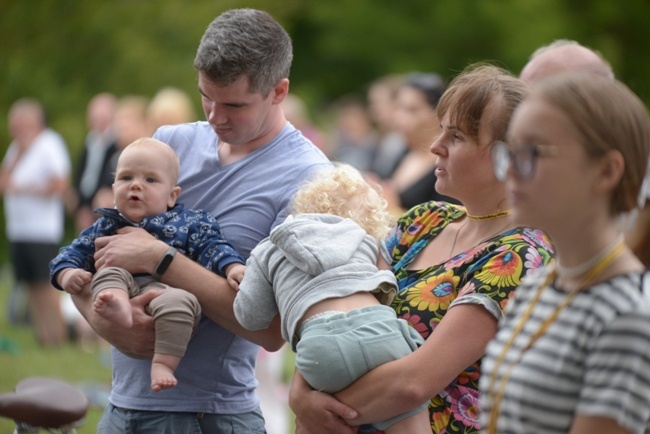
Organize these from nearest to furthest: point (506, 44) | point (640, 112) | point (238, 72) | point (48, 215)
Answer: point (640, 112) < point (238, 72) < point (48, 215) < point (506, 44)

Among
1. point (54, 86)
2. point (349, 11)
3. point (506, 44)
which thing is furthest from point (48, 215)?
point (349, 11)

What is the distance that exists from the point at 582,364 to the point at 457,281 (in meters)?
0.83

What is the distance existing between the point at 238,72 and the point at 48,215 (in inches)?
317

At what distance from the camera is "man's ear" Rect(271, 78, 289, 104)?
330 centimetres

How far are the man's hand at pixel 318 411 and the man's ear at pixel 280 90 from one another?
0.90 metres

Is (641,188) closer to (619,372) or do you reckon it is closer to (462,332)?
(619,372)

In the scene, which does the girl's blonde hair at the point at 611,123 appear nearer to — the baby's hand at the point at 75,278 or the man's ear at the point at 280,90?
the man's ear at the point at 280,90

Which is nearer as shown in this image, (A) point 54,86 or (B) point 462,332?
(B) point 462,332

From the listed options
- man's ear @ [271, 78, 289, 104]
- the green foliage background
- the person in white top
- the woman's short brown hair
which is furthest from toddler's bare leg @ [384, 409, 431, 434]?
the green foliage background

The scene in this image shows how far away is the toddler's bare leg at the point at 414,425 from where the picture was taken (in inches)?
109

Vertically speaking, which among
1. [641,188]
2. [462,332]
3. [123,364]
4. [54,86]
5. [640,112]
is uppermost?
[640,112]

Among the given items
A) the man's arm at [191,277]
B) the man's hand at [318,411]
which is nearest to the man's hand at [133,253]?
the man's arm at [191,277]

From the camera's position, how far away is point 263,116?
10.8 ft

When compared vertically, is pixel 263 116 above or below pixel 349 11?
above
